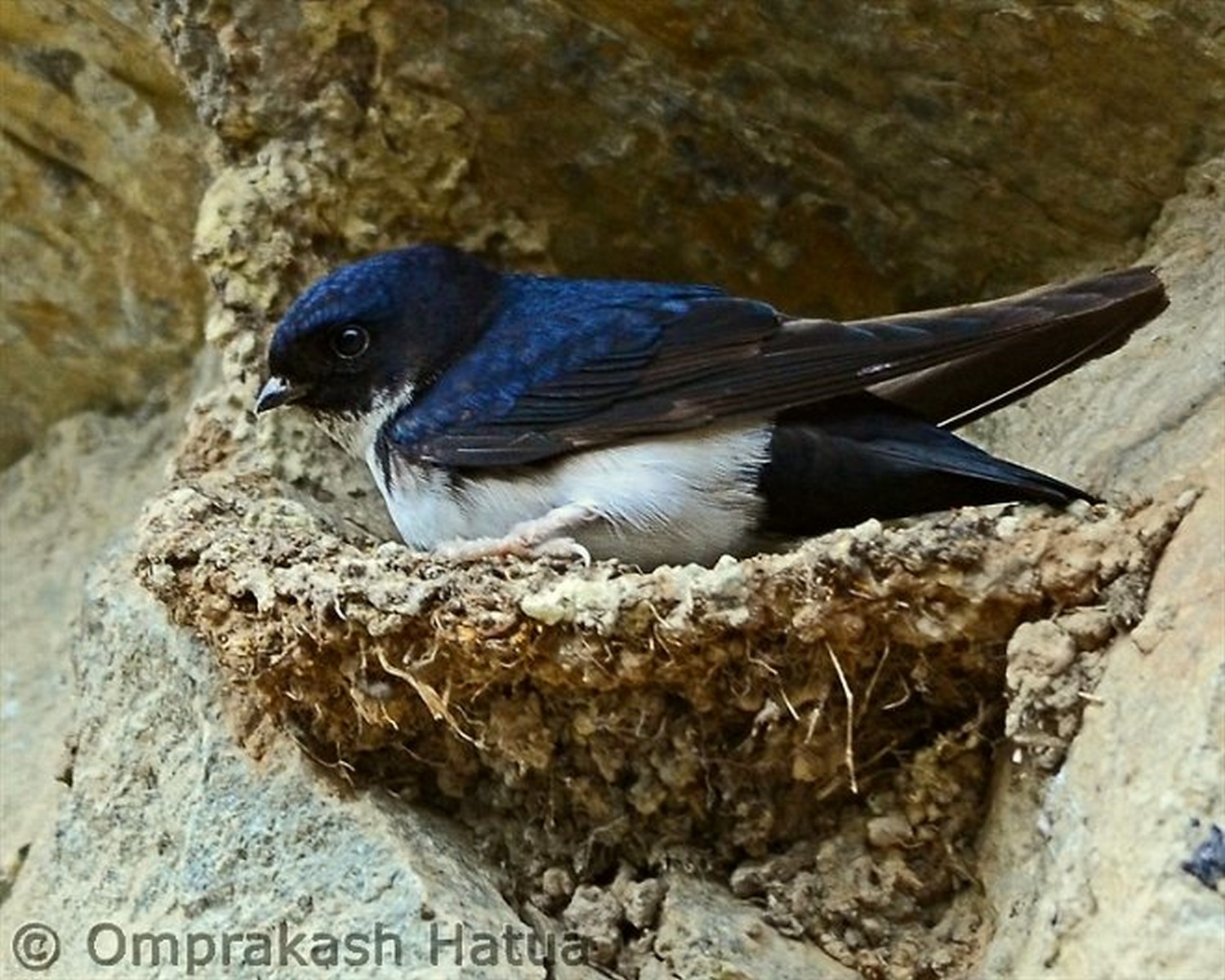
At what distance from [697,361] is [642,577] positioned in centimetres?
42

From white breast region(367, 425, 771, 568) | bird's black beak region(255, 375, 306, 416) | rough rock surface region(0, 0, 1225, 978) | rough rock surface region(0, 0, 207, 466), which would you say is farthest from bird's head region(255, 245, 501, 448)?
rough rock surface region(0, 0, 207, 466)

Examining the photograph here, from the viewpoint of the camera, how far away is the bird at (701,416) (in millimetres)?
2635

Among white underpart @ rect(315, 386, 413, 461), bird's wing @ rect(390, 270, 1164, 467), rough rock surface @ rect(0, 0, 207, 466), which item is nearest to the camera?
bird's wing @ rect(390, 270, 1164, 467)

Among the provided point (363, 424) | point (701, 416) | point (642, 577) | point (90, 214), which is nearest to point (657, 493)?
point (701, 416)

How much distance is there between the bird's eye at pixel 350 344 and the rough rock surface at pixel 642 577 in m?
0.23

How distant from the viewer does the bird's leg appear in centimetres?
268

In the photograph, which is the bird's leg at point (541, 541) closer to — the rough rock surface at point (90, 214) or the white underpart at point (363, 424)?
the white underpart at point (363, 424)

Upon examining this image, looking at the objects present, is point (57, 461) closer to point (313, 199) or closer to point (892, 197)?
point (313, 199)

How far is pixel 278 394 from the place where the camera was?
304 cm

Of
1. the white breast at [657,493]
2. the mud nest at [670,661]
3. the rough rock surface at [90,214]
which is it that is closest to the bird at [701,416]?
the white breast at [657,493]

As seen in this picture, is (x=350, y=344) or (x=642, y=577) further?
(x=350, y=344)

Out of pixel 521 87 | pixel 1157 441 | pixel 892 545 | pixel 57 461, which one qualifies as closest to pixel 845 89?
pixel 521 87

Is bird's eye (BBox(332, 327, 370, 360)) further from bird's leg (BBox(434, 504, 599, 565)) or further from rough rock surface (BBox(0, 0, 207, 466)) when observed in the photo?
rough rock surface (BBox(0, 0, 207, 466))

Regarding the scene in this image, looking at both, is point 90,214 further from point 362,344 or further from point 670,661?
point 670,661
